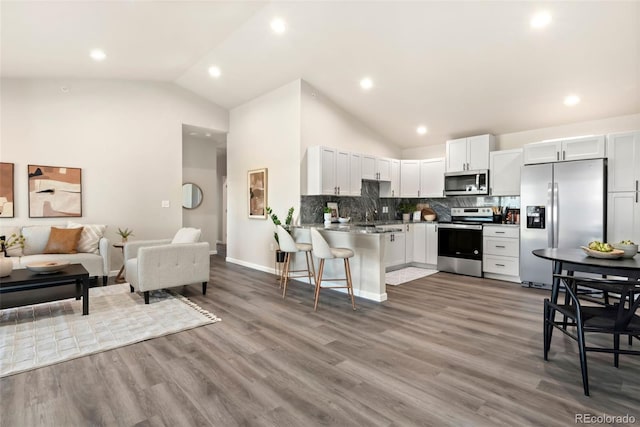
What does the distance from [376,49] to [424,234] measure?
3407 mm

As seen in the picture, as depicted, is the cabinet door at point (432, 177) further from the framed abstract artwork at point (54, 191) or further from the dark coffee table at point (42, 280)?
the framed abstract artwork at point (54, 191)

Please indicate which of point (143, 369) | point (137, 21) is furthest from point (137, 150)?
point (143, 369)

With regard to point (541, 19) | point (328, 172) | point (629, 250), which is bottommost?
point (629, 250)

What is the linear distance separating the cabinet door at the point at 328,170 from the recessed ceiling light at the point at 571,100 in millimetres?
3322

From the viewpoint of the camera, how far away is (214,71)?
5324 mm

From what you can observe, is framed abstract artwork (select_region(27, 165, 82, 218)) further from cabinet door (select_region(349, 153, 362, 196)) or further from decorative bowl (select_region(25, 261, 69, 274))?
cabinet door (select_region(349, 153, 362, 196))

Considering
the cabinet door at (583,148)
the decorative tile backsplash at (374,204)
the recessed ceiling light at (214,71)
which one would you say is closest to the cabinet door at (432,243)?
the decorative tile backsplash at (374,204)

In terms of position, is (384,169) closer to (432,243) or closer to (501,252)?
(432,243)

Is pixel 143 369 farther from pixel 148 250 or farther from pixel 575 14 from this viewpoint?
pixel 575 14

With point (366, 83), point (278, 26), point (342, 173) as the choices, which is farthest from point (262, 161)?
point (278, 26)

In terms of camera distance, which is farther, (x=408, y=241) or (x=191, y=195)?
(x=191, y=195)

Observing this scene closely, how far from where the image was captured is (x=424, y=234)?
607 centimetres

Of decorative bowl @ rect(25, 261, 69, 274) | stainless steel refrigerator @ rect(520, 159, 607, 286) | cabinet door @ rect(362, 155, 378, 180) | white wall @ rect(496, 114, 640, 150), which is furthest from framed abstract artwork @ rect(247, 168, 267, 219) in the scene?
white wall @ rect(496, 114, 640, 150)
